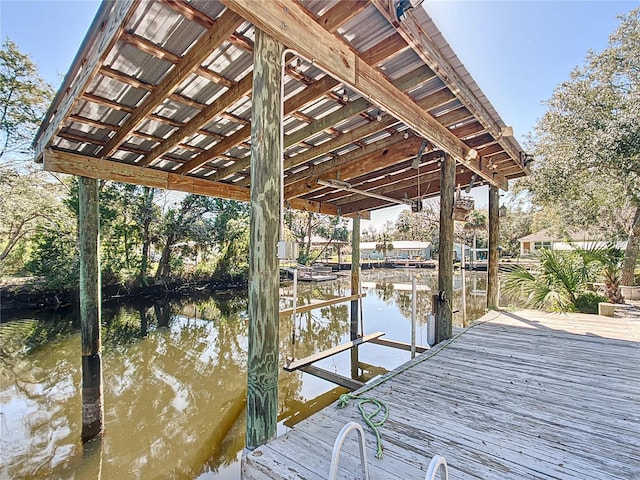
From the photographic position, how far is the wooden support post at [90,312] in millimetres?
3676

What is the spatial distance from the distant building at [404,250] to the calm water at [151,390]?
22.2 metres

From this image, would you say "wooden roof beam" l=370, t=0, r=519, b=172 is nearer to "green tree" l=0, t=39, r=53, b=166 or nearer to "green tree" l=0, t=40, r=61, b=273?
"green tree" l=0, t=40, r=61, b=273

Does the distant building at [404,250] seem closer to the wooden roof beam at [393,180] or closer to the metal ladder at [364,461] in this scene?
the wooden roof beam at [393,180]

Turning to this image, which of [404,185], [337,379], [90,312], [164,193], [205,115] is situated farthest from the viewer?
[164,193]

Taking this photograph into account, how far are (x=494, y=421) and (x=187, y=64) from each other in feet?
11.2

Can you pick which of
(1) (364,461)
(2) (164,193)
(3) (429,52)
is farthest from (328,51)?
(2) (164,193)

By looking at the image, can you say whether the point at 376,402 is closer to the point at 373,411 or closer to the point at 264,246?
the point at 373,411

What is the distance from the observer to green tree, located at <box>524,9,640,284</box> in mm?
7316

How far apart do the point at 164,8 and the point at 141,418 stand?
16.0 feet

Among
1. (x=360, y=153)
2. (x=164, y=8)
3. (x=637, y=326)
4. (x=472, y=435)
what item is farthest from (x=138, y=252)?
(x=637, y=326)

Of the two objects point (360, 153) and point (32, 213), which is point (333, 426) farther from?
point (32, 213)

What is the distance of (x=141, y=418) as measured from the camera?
4211mm

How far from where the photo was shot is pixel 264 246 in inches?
72.1

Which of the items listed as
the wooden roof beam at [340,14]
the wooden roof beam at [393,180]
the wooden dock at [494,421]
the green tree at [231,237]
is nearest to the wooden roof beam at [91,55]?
the wooden roof beam at [340,14]
